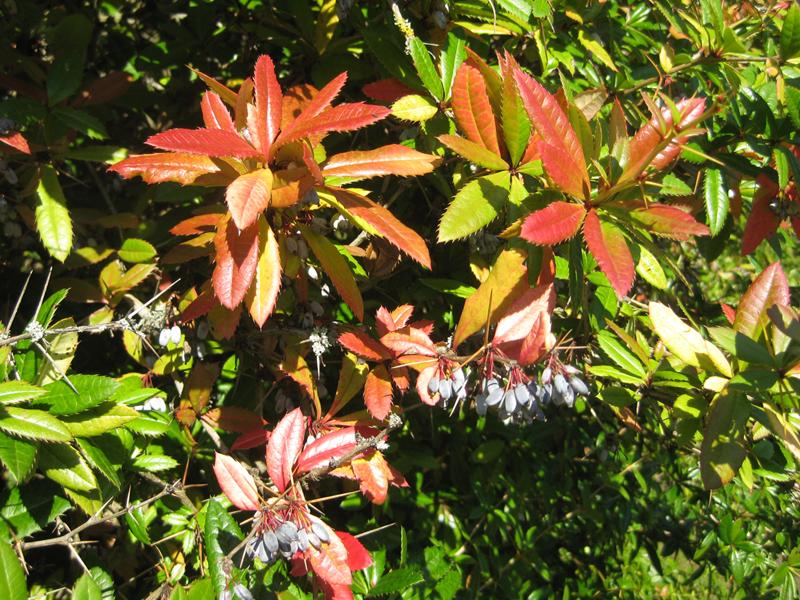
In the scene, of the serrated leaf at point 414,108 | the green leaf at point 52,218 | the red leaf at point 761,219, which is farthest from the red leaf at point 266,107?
the red leaf at point 761,219

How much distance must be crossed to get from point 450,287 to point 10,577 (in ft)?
3.28

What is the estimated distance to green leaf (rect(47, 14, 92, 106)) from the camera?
1568mm

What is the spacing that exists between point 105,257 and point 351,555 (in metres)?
0.96

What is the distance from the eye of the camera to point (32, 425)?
1.12m

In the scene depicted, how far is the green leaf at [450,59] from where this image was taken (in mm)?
1402

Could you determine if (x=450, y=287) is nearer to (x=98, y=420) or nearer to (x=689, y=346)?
(x=689, y=346)

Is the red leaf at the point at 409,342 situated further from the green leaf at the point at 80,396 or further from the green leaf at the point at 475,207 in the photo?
the green leaf at the point at 80,396

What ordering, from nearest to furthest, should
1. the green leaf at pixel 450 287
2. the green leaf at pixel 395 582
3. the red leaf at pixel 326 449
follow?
the red leaf at pixel 326 449 < the green leaf at pixel 395 582 < the green leaf at pixel 450 287

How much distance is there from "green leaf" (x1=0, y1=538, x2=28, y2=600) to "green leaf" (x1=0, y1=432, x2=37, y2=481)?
111 millimetres

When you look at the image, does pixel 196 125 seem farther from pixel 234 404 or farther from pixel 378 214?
pixel 378 214

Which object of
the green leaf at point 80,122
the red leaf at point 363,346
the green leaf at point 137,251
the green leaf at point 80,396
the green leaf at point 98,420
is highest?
the green leaf at point 80,122

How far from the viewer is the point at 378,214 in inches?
47.8

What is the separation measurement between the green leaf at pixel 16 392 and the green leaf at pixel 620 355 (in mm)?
1088

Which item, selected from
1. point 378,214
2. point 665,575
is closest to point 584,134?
point 378,214
